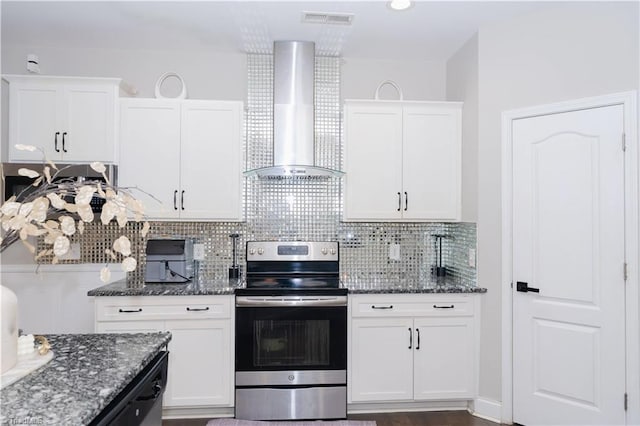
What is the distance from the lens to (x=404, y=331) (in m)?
2.59

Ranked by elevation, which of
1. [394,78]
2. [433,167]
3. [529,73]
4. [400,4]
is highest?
[400,4]

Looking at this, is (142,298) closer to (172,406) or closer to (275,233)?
(172,406)

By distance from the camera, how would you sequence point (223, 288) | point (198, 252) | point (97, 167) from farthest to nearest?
1. point (198, 252)
2. point (223, 288)
3. point (97, 167)

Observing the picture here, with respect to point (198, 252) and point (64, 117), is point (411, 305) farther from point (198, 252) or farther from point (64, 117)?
point (64, 117)

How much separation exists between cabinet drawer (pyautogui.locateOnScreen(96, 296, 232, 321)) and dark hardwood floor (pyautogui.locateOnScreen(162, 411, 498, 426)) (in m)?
0.74

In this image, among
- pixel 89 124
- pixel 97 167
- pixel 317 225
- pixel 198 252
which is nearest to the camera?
pixel 97 167

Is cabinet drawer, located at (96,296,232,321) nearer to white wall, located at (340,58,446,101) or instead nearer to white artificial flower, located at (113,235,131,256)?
white artificial flower, located at (113,235,131,256)

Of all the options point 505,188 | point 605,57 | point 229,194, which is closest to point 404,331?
point 505,188

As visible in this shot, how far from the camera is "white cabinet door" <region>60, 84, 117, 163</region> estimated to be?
104 inches

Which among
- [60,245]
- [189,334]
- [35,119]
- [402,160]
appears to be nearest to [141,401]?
[60,245]

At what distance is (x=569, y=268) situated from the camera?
2.30 meters

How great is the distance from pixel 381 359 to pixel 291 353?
0.65m

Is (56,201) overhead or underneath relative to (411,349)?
overhead

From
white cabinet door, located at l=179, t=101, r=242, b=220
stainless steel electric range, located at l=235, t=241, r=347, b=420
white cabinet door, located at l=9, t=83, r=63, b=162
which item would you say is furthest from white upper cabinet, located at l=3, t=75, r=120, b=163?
stainless steel electric range, located at l=235, t=241, r=347, b=420
